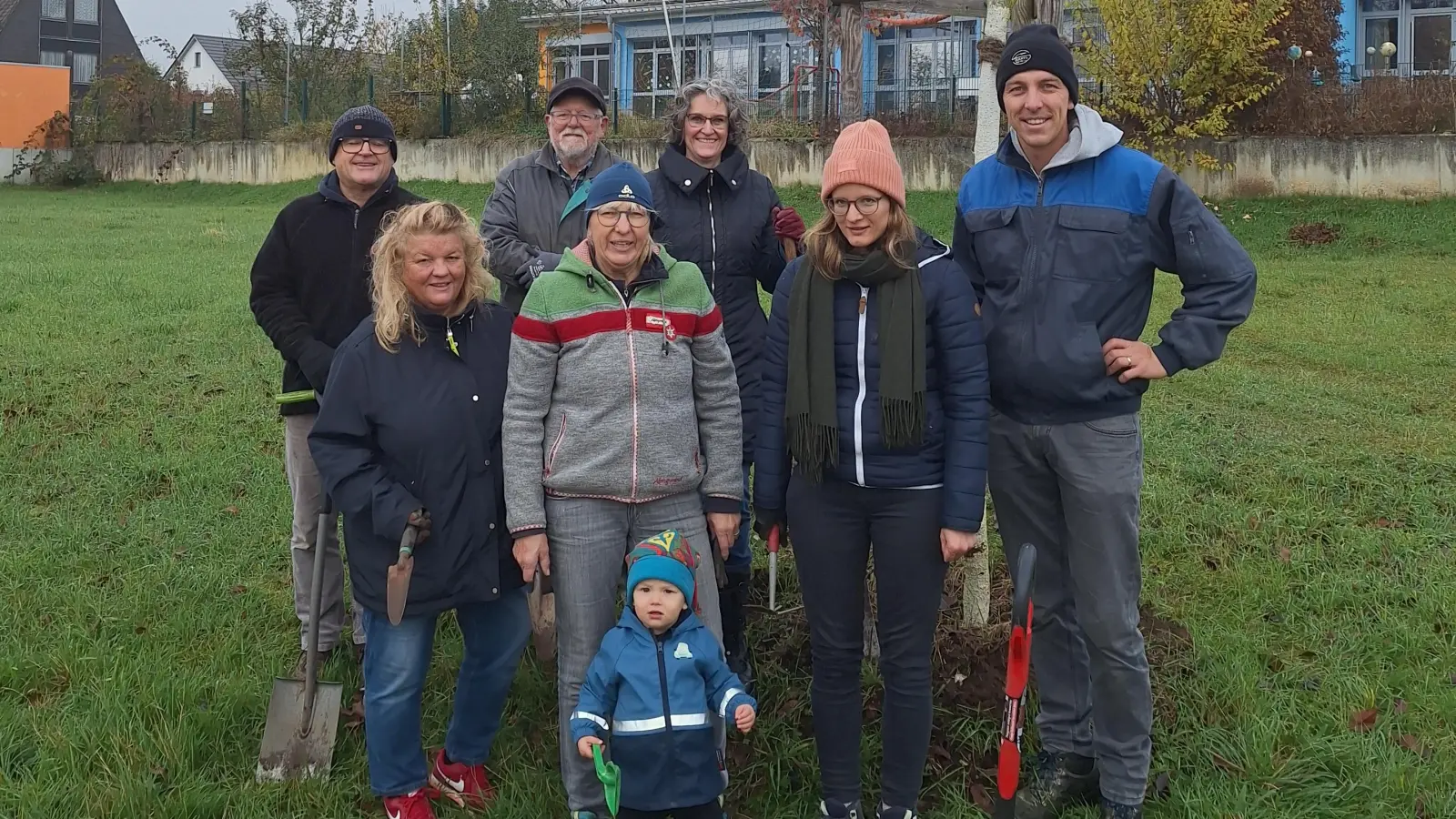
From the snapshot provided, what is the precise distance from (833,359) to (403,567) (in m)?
1.39

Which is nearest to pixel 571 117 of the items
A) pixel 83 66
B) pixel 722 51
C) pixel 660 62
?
pixel 722 51

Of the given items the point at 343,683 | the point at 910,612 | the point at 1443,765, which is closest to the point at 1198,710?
the point at 1443,765

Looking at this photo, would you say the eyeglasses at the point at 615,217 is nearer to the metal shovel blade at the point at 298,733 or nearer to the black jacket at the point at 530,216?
the black jacket at the point at 530,216

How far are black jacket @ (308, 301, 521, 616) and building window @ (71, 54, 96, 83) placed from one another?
6894cm

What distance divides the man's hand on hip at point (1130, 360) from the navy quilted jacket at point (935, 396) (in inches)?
13.4

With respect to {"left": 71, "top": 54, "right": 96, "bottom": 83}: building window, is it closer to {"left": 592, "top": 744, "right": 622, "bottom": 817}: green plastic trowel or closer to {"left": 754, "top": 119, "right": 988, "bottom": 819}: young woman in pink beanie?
{"left": 754, "top": 119, "right": 988, "bottom": 819}: young woman in pink beanie

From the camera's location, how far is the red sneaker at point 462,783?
159 inches

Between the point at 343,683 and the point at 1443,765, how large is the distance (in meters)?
3.87

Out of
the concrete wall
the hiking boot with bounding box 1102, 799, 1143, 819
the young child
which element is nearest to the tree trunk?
the concrete wall

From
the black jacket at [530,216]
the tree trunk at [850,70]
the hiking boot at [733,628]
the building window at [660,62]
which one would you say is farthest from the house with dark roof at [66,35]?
the hiking boot at [733,628]

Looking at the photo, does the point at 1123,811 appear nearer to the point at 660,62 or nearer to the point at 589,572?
the point at 589,572

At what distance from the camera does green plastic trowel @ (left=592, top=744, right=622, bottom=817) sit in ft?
10.9

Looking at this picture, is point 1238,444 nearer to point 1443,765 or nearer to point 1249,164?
point 1443,765

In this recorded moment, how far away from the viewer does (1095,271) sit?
3492 millimetres
